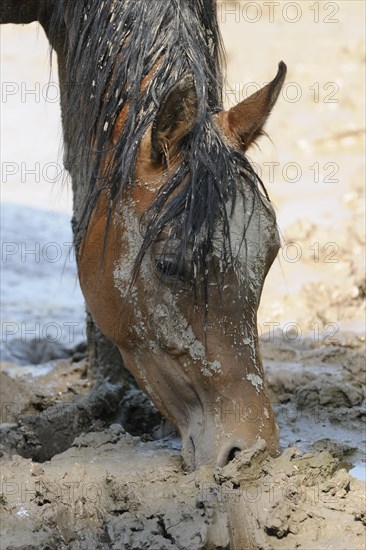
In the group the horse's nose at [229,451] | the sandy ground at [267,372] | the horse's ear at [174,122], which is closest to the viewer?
the sandy ground at [267,372]

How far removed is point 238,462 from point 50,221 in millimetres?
4720

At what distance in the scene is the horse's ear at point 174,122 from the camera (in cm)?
268

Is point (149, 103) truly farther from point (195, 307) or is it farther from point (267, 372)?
point (267, 372)

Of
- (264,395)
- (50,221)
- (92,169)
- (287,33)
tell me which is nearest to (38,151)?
(50,221)

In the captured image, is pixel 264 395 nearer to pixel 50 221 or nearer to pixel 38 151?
pixel 50 221

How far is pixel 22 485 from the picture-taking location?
2.59 meters

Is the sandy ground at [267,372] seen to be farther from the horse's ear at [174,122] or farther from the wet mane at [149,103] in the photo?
the horse's ear at [174,122]

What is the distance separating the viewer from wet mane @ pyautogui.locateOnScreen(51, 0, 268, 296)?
8.59 ft

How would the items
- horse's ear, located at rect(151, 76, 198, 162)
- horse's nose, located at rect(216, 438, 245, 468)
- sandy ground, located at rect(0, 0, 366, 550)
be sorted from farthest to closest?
horse's ear, located at rect(151, 76, 198, 162) < horse's nose, located at rect(216, 438, 245, 468) < sandy ground, located at rect(0, 0, 366, 550)

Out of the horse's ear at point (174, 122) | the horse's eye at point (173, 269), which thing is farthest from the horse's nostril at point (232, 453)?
the horse's ear at point (174, 122)

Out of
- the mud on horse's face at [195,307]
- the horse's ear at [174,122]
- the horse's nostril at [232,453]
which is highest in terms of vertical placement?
the horse's ear at [174,122]

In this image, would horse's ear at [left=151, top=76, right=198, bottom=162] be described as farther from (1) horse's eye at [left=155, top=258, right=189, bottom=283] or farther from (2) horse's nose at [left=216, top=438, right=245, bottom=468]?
(2) horse's nose at [left=216, top=438, right=245, bottom=468]

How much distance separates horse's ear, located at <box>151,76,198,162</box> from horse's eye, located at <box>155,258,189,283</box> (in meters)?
0.33

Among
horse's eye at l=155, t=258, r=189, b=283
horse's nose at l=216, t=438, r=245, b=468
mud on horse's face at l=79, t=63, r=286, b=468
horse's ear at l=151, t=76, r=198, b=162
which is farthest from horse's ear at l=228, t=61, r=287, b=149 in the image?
horse's nose at l=216, t=438, r=245, b=468
